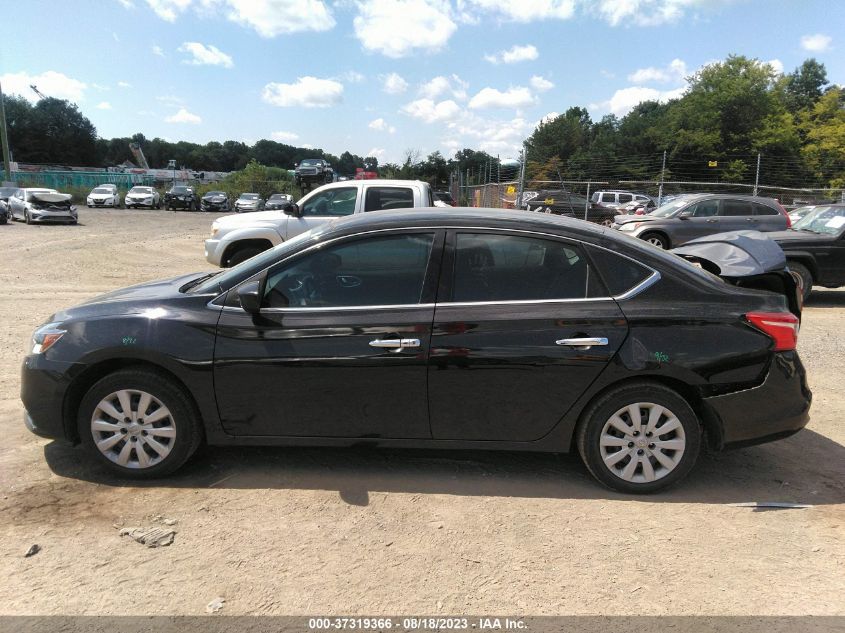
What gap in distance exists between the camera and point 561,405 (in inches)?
136

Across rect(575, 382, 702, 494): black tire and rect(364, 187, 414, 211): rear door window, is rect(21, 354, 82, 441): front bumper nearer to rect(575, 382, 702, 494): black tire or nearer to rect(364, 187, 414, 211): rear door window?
rect(575, 382, 702, 494): black tire

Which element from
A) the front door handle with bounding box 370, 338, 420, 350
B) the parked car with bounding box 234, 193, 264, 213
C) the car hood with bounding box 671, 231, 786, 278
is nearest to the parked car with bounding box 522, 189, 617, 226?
the car hood with bounding box 671, 231, 786, 278

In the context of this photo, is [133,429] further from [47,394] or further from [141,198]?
[141,198]

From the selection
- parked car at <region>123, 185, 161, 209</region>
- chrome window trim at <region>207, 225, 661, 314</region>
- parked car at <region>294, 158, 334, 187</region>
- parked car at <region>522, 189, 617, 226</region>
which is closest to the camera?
chrome window trim at <region>207, 225, 661, 314</region>

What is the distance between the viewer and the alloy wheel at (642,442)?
3.46 m

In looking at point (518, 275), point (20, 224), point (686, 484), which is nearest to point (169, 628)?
point (518, 275)

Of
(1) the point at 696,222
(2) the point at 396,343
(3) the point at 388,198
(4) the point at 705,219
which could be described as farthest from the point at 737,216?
(2) the point at 396,343

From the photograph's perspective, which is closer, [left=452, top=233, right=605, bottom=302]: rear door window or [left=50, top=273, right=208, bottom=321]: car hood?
[left=452, top=233, right=605, bottom=302]: rear door window

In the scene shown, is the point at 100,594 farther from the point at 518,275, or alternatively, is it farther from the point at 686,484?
the point at 686,484

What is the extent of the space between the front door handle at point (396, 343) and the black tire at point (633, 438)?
110cm

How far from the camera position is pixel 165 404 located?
140 inches

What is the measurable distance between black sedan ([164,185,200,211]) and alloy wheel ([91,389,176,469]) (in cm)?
3973

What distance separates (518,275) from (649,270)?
787 mm

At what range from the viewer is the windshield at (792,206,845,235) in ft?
31.6
